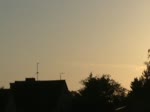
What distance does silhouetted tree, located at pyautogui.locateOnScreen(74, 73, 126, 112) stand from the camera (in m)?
74.4

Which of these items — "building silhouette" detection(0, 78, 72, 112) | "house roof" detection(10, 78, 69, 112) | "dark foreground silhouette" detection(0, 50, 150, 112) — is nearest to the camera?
"dark foreground silhouette" detection(0, 50, 150, 112)

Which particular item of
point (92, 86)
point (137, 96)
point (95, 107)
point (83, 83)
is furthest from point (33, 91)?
point (83, 83)

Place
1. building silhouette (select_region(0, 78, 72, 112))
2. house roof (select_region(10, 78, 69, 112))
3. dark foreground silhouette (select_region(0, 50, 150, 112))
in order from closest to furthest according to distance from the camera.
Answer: dark foreground silhouette (select_region(0, 50, 150, 112)) → building silhouette (select_region(0, 78, 72, 112)) → house roof (select_region(10, 78, 69, 112))

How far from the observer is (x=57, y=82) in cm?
7494

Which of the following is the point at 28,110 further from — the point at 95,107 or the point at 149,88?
the point at 149,88

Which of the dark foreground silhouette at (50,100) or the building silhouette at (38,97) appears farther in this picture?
the building silhouette at (38,97)

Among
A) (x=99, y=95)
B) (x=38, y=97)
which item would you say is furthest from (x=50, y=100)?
(x=99, y=95)

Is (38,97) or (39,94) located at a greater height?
(39,94)

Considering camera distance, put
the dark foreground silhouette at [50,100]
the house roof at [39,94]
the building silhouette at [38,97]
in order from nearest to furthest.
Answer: the dark foreground silhouette at [50,100]
the building silhouette at [38,97]
the house roof at [39,94]

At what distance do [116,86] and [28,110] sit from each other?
2297 inches

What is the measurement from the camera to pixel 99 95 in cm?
10394

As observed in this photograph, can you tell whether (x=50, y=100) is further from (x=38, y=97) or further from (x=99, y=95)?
(x=99, y=95)

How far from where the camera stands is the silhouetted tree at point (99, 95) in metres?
74.4

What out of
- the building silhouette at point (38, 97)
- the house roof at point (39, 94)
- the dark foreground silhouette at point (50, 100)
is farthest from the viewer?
the house roof at point (39, 94)
